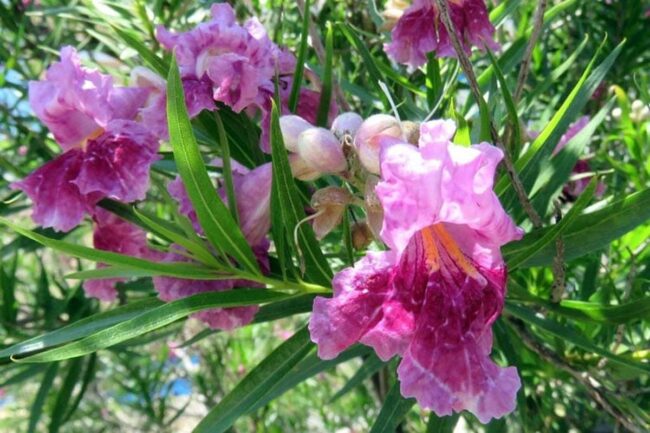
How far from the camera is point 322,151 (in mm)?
699

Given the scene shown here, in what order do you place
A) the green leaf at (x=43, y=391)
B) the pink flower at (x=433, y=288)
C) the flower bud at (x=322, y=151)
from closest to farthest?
the pink flower at (x=433, y=288)
the flower bud at (x=322, y=151)
the green leaf at (x=43, y=391)

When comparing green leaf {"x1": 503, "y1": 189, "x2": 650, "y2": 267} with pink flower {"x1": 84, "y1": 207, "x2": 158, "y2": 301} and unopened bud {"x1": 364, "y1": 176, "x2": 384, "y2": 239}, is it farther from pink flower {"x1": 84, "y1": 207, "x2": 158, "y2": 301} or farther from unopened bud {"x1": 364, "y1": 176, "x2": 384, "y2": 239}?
pink flower {"x1": 84, "y1": 207, "x2": 158, "y2": 301}

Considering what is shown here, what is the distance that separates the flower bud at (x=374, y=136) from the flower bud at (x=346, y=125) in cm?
4

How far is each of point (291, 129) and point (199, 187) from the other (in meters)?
0.11

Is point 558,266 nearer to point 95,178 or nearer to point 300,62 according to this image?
point 300,62

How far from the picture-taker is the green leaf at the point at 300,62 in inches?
32.7

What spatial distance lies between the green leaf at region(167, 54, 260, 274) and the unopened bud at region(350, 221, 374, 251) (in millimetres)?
101

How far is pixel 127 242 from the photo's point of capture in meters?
0.99

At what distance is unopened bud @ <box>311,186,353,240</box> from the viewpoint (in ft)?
2.35

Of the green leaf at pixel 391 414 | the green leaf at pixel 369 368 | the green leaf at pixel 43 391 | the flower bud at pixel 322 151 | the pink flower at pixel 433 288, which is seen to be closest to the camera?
the pink flower at pixel 433 288

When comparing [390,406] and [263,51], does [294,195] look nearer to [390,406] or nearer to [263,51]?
[263,51]

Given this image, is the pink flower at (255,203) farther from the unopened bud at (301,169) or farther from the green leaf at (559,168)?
the green leaf at (559,168)

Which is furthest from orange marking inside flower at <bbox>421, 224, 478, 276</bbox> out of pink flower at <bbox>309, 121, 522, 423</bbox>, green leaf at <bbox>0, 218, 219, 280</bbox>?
green leaf at <bbox>0, 218, 219, 280</bbox>

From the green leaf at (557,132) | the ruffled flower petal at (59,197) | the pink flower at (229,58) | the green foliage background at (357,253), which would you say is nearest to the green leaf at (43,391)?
the green foliage background at (357,253)
